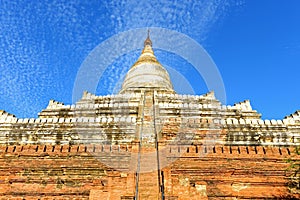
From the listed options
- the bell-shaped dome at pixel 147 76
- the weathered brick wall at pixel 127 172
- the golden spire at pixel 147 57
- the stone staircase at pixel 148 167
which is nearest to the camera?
the stone staircase at pixel 148 167

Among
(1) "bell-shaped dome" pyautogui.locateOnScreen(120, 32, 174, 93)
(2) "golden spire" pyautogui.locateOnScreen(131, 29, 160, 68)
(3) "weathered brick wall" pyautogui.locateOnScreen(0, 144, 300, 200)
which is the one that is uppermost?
(2) "golden spire" pyautogui.locateOnScreen(131, 29, 160, 68)

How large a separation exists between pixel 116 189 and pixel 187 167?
1837 millimetres

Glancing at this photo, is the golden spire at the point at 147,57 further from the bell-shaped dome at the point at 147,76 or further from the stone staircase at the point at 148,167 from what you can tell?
the stone staircase at the point at 148,167

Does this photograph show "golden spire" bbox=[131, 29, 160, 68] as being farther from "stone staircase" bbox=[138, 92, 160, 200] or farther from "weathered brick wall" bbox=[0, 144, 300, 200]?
"weathered brick wall" bbox=[0, 144, 300, 200]

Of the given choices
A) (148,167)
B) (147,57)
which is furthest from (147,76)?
(148,167)

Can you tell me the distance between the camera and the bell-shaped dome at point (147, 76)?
20.4m

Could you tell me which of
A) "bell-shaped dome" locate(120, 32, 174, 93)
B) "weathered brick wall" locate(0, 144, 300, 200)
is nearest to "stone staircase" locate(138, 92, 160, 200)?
"weathered brick wall" locate(0, 144, 300, 200)

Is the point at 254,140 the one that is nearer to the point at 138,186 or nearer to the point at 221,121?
the point at 221,121

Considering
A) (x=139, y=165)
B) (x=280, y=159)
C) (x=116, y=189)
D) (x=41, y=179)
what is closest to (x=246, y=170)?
(x=280, y=159)

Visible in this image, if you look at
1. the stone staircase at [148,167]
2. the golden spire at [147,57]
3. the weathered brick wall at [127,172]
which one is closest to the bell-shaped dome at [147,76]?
the golden spire at [147,57]

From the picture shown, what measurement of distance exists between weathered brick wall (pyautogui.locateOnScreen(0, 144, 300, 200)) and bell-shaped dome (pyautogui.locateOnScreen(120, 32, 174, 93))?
1020cm

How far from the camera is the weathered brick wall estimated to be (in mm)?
8305

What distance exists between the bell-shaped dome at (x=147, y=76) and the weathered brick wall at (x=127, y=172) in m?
10.2

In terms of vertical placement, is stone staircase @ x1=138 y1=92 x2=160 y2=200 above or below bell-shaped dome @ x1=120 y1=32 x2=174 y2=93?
below
